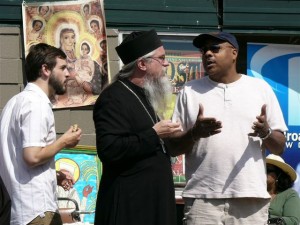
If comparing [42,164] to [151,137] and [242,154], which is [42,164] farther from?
[242,154]

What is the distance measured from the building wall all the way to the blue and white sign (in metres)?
1.64

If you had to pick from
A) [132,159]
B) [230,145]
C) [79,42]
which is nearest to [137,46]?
[132,159]

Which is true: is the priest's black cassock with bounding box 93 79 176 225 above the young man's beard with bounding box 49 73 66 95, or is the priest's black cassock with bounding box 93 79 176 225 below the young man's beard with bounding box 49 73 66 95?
below

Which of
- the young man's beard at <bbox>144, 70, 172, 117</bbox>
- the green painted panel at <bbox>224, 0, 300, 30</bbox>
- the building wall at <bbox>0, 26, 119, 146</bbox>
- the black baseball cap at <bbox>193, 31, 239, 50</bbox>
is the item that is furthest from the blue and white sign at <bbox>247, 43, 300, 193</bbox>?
the young man's beard at <bbox>144, 70, 172, 117</bbox>

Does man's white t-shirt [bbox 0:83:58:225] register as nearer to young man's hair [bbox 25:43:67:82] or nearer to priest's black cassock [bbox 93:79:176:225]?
young man's hair [bbox 25:43:67:82]

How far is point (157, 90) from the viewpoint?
17.3ft

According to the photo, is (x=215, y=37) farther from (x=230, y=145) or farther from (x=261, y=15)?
(x=261, y=15)

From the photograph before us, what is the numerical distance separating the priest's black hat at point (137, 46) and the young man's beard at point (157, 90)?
16 centimetres

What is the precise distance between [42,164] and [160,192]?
2.63 ft

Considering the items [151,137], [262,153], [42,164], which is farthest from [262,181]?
[42,164]

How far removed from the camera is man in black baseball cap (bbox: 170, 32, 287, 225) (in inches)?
213

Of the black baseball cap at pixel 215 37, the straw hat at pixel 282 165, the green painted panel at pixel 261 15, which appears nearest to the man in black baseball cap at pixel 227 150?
the black baseball cap at pixel 215 37

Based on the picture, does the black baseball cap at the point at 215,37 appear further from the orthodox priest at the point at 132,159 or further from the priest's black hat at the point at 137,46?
the orthodox priest at the point at 132,159

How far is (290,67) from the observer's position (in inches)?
329
